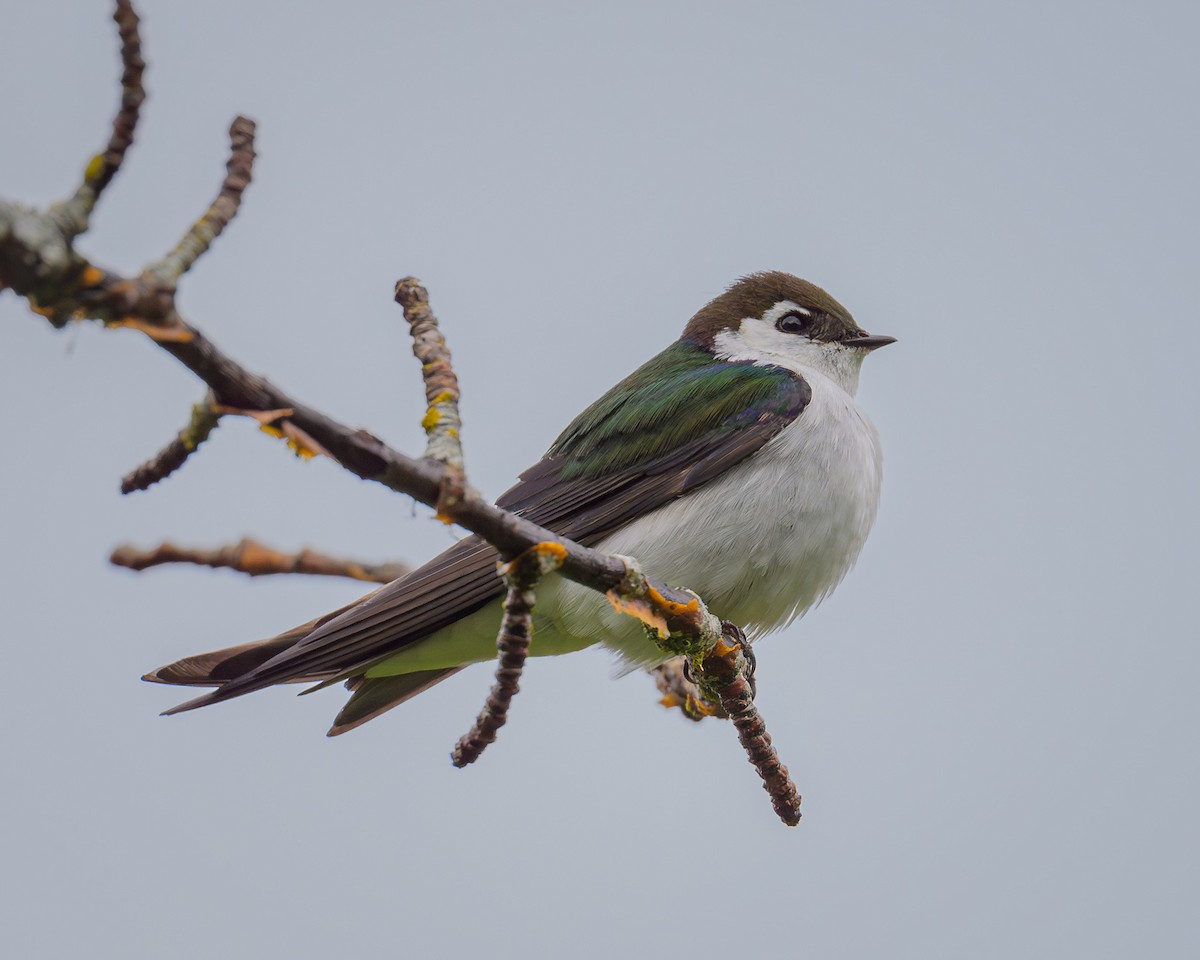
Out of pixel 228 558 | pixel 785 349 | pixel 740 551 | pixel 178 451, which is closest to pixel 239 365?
pixel 178 451

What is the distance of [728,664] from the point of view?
3928mm

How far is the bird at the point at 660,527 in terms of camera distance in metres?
4.74

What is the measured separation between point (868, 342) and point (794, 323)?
1.41 ft

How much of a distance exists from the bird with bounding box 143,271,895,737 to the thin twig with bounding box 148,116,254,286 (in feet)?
7.54

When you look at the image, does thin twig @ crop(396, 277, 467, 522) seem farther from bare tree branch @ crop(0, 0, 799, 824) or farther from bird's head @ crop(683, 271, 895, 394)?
bird's head @ crop(683, 271, 895, 394)

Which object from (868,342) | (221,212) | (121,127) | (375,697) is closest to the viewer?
(121,127)

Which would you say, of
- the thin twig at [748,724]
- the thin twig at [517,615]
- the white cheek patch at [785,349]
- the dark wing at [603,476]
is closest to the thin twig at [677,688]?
the dark wing at [603,476]

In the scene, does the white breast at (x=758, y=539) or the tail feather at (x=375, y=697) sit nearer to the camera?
the white breast at (x=758, y=539)

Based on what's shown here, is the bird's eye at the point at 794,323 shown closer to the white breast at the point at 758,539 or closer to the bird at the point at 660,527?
the bird at the point at 660,527

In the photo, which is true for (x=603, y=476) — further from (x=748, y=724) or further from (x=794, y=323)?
(x=794, y=323)

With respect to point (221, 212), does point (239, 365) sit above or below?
below

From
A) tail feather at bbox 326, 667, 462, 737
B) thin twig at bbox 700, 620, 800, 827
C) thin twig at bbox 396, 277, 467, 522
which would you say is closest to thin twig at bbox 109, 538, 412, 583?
thin twig at bbox 396, 277, 467, 522

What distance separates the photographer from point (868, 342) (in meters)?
6.59

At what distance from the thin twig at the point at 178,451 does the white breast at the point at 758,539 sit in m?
2.59
